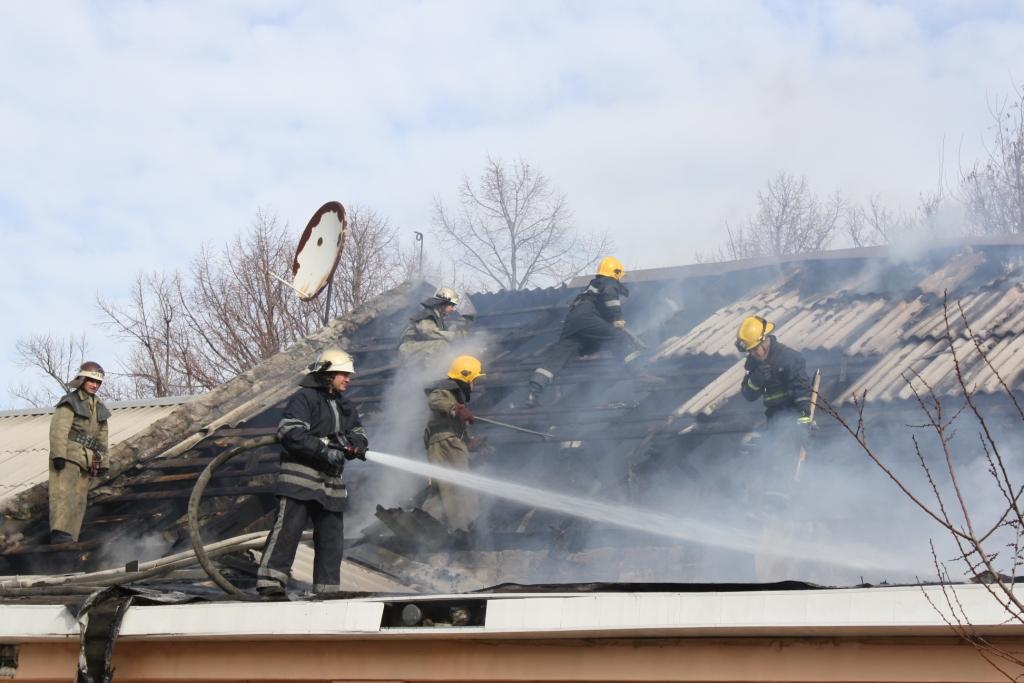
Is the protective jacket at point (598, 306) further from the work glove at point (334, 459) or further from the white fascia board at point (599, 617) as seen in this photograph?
the white fascia board at point (599, 617)

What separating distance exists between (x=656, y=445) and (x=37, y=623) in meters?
4.44

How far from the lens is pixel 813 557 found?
6.91 meters

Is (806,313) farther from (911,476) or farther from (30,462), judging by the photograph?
(30,462)

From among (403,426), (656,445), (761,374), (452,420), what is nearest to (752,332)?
(761,374)

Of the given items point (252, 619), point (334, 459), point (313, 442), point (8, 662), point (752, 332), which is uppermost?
point (752, 332)

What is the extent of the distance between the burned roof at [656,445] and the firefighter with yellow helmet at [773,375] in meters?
0.24

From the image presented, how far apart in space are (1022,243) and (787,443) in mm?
3865

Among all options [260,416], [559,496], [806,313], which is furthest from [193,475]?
[806,313]

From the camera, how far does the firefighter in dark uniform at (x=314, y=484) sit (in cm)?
664

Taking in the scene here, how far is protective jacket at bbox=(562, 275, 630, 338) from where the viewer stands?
11156mm

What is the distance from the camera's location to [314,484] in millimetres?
6754

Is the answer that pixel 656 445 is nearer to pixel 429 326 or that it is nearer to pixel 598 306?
pixel 598 306

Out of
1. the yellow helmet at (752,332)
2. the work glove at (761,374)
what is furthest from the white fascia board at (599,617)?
the yellow helmet at (752,332)

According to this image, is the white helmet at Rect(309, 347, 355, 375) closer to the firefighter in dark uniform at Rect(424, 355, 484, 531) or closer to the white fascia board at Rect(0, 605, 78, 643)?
the firefighter in dark uniform at Rect(424, 355, 484, 531)
